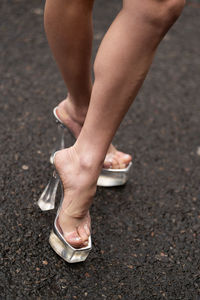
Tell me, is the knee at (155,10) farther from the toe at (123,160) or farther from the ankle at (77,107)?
the toe at (123,160)

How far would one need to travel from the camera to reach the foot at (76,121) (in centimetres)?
145

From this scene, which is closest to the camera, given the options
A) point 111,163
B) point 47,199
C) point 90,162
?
point 90,162

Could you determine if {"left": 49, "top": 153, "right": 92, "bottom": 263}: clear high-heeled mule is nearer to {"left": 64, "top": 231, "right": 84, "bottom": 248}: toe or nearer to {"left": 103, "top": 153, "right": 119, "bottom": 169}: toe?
{"left": 64, "top": 231, "right": 84, "bottom": 248}: toe

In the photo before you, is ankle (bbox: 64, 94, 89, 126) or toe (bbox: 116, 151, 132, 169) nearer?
ankle (bbox: 64, 94, 89, 126)

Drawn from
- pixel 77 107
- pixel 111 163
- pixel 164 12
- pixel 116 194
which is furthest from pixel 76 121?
pixel 164 12

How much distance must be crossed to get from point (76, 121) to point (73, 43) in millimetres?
289

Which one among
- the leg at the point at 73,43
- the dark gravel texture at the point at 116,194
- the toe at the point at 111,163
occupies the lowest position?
the dark gravel texture at the point at 116,194

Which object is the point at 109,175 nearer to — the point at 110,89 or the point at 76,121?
the point at 76,121

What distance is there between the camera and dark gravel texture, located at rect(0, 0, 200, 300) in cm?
120

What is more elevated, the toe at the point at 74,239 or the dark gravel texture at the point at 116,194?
the toe at the point at 74,239

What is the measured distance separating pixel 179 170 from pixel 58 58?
0.72 metres

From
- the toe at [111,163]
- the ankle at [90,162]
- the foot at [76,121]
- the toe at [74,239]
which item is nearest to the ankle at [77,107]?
the foot at [76,121]

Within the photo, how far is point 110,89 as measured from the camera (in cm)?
109

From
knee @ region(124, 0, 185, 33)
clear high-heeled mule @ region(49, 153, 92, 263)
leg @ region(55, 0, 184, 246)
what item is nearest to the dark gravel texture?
clear high-heeled mule @ region(49, 153, 92, 263)
